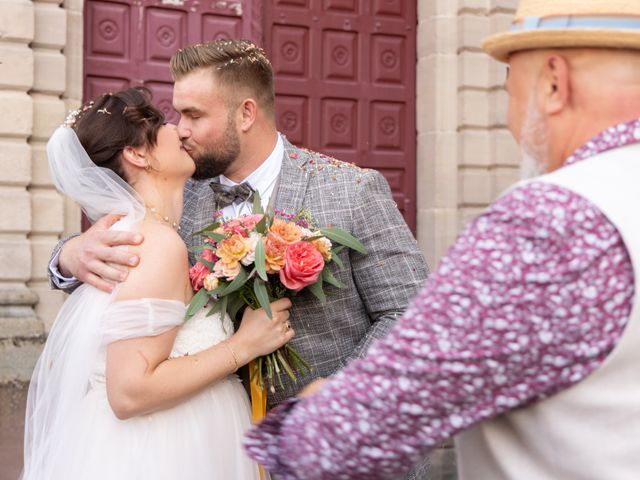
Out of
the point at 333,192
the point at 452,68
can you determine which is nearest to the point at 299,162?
the point at 333,192

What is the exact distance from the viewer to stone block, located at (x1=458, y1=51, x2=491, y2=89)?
343 inches

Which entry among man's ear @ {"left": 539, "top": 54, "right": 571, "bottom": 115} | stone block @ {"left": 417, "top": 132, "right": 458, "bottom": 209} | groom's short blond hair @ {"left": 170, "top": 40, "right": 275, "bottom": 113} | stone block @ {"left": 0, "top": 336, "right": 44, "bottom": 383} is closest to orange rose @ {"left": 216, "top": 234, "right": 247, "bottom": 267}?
groom's short blond hair @ {"left": 170, "top": 40, "right": 275, "bottom": 113}

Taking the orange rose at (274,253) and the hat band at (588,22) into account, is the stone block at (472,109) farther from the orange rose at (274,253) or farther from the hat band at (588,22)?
the hat band at (588,22)

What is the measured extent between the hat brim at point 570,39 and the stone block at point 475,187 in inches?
283

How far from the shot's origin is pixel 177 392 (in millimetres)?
2797

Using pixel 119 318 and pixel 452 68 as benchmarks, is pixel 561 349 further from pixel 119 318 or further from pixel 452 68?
pixel 452 68

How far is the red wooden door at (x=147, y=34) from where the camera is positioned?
7.57 m

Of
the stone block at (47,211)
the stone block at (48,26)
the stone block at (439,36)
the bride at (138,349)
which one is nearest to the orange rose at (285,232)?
the bride at (138,349)

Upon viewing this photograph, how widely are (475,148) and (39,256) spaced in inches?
159

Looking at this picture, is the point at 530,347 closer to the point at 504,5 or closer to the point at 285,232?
the point at 285,232

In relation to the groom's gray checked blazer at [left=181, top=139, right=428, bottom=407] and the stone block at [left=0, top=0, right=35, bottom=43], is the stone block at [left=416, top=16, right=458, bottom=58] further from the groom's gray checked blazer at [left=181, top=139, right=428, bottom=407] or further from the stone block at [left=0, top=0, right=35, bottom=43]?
the groom's gray checked blazer at [left=181, top=139, right=428, bottom=407]

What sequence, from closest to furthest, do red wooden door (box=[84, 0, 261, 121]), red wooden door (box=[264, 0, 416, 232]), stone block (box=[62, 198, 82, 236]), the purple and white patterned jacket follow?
A: 1. the purple and white patterned jacket
2. stone block (box=[62, 198, 82, 236])
3. red wooden door (box=[84, 0, 261, 121])
4. red wooden door (box=[264, 0, 416, 232])

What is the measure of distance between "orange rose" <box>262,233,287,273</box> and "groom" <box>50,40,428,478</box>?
1.20 feet

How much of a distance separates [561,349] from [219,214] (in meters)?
1.98
